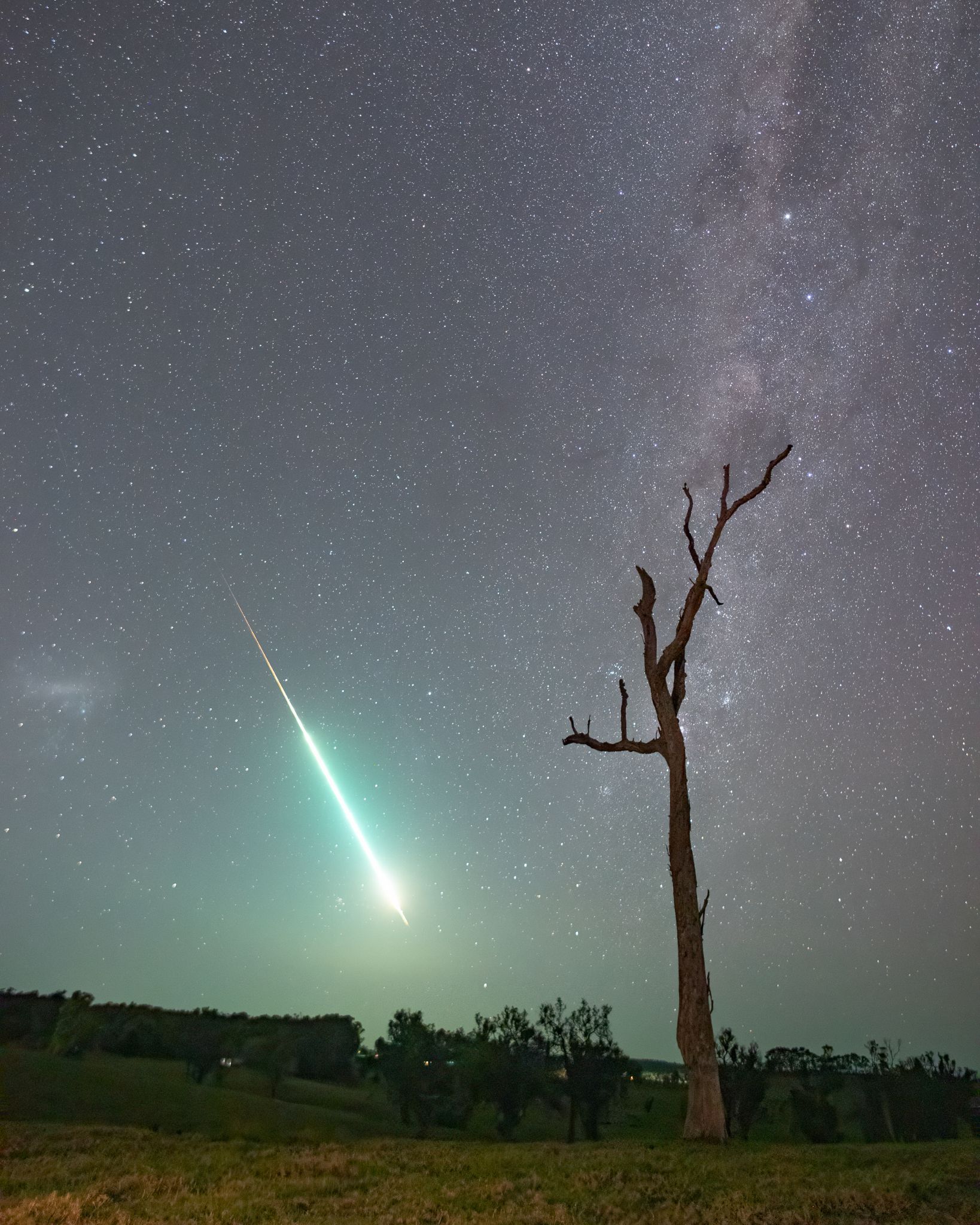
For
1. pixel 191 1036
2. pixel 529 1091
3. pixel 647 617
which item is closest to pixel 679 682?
pixel 647 617

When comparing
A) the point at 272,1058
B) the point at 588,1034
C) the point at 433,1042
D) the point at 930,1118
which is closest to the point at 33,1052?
the point at 272,1058

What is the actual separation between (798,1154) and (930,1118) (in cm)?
2424

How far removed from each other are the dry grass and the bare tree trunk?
1426mm

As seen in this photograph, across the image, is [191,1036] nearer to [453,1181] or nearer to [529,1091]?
[529,1091]

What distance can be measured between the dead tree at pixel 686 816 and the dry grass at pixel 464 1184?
5.42 ft

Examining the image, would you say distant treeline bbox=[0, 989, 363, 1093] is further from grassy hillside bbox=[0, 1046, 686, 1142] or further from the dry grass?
the dry grass

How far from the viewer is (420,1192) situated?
10180 millimetres

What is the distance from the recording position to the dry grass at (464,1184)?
346 inches

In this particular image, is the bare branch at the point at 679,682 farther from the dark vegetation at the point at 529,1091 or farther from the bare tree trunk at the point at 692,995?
the dark vegetation at the point at 529,1091

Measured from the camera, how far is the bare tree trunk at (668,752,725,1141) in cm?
1596

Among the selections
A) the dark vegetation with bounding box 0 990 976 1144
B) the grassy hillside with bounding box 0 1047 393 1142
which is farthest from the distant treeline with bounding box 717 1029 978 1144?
the grassy hillside with bounding box 0 1047 393 1142

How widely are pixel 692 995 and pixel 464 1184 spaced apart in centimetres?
756

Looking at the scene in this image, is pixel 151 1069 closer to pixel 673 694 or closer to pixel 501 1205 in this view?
pixel 673 694

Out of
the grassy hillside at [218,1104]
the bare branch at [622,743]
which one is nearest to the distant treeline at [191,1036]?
the grassy hillside at [218,1104]
